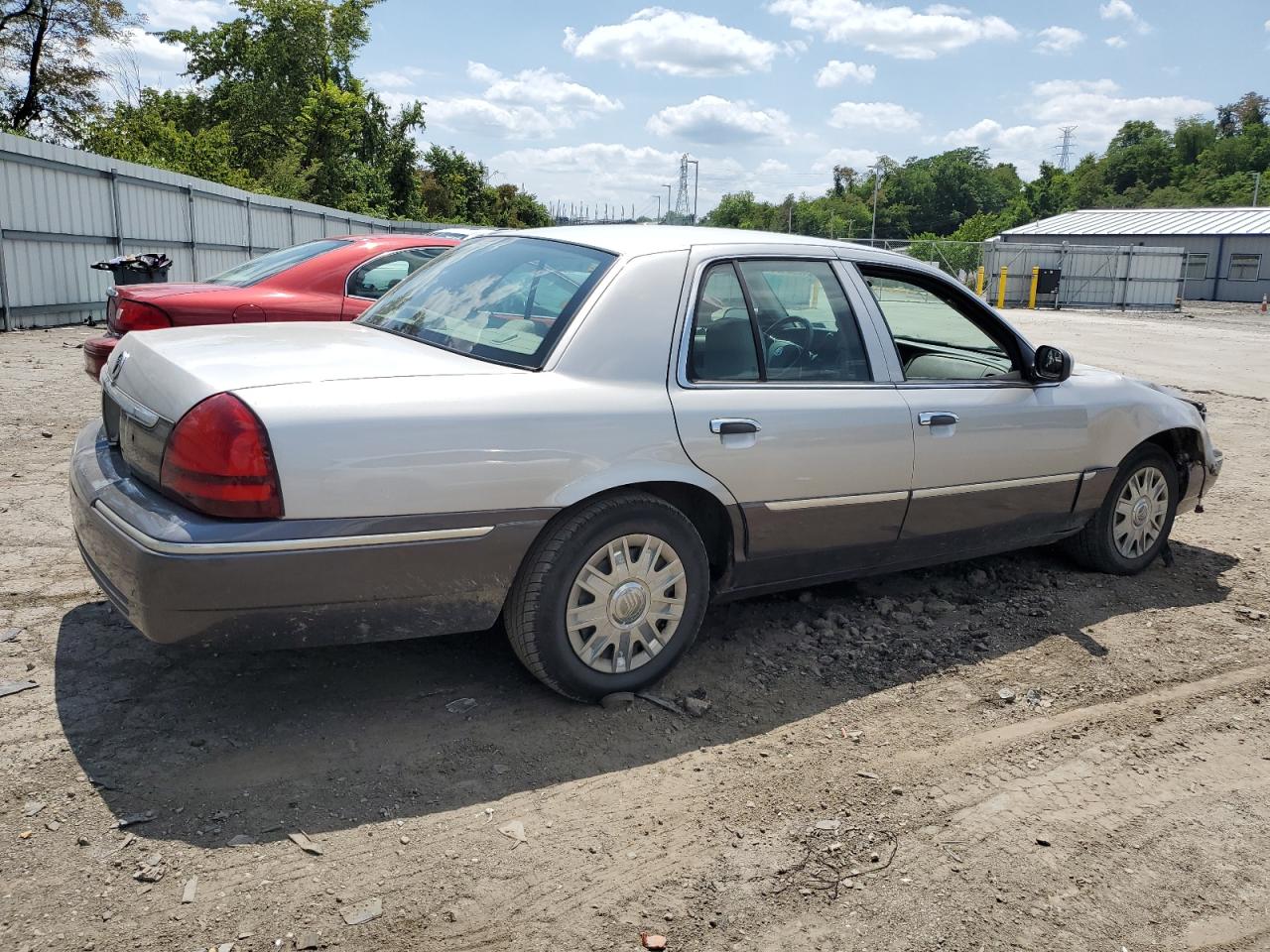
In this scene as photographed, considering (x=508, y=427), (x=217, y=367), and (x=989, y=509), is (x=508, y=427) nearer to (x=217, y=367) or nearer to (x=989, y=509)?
(x=217, y=367)

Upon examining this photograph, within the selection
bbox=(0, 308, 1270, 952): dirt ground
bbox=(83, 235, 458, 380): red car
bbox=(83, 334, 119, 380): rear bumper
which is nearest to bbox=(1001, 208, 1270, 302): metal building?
bbox=(83, 235, 458, 380): red car

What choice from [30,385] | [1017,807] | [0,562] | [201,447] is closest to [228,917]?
[201,447]

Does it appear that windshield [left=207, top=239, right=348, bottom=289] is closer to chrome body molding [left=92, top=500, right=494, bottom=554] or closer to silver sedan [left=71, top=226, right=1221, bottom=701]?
silver sedan [left=71, top=226, right=1221, bottom=701]

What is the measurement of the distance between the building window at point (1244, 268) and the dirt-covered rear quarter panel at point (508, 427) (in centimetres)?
5217

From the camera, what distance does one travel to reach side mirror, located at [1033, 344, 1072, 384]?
4.66m

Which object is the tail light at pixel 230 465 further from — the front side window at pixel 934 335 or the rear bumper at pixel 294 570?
the front side window at pixel 934 335

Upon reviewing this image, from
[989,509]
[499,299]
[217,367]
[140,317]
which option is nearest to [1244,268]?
[989,509]

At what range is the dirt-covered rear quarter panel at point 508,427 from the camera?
9.89ft

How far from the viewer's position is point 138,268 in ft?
41.9

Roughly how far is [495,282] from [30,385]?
738 centimetres

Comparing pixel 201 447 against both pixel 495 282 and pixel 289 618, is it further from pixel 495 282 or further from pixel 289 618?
pixel 495 282

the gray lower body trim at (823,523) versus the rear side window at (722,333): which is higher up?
the rear side window at (722,333)

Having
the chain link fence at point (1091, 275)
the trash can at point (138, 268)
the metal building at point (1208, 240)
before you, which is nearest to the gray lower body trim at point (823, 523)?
the trash can at point (138, 268)

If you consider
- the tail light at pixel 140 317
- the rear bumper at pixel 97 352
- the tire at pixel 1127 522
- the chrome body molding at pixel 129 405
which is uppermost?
the tail light at pixel 140 317
